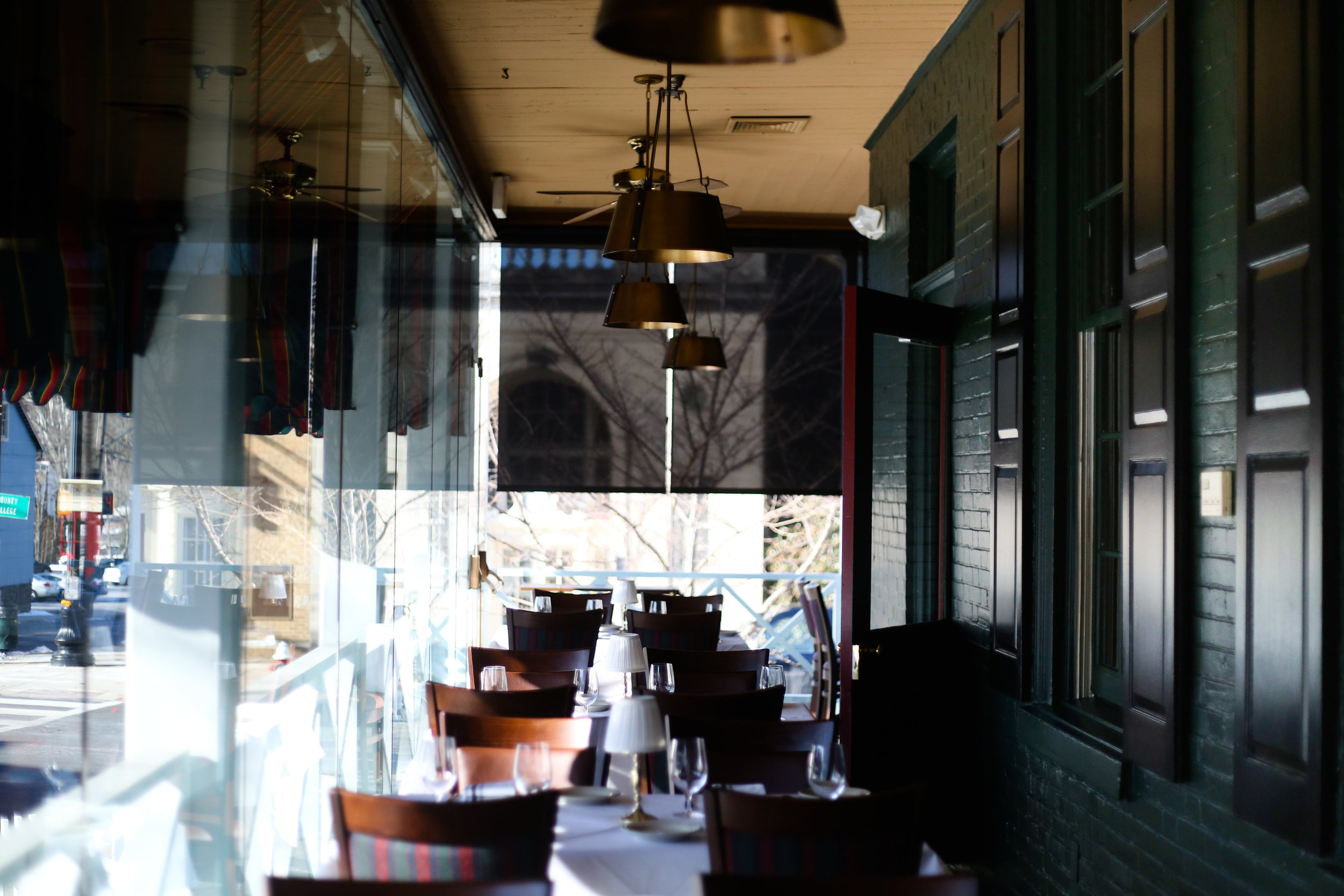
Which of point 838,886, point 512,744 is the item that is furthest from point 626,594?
point 838,886

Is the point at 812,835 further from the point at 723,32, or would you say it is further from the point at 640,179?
the point at 640,179

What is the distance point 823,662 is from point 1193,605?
9.43 feet

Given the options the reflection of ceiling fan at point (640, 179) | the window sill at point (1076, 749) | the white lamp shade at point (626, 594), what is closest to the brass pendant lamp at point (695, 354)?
the reflection of ceiling fan at point (640, 179)

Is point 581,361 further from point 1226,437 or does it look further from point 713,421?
point 1226,437

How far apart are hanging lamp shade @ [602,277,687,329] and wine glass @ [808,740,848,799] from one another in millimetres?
1815

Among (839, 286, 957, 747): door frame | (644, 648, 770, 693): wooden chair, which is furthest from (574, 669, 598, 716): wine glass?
(839, 286, 957, 747): door frame

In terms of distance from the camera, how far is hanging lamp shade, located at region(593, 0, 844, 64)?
1573mm

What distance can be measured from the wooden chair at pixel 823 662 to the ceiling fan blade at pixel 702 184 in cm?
203

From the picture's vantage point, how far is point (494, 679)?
3.46 metres

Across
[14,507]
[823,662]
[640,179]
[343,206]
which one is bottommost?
[823,662]

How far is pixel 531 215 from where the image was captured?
809cm

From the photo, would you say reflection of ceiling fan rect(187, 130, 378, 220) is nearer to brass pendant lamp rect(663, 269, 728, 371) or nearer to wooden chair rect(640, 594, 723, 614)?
brass pendant lamp rect(663, 269, 728, 371)

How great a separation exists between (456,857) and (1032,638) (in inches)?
97.7

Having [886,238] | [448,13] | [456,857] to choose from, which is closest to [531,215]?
[886,238]
